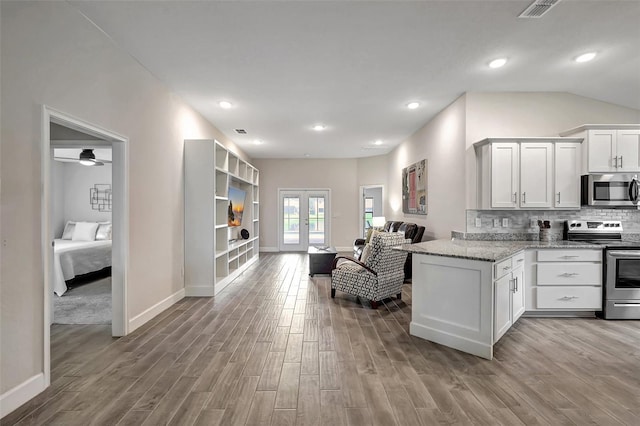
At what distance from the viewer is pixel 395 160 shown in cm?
764

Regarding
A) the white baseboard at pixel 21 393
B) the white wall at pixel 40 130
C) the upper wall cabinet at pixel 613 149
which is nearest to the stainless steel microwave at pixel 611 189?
the upper wall cabinet at pixel 613 149

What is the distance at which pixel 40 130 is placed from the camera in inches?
82.4

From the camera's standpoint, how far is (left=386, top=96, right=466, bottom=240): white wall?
163 inches

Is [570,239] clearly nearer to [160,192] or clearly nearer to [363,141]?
[363,141]

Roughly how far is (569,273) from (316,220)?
6.50 meters

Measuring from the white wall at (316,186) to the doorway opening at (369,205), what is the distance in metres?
0.19

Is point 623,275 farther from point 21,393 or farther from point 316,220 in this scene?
point 316,220

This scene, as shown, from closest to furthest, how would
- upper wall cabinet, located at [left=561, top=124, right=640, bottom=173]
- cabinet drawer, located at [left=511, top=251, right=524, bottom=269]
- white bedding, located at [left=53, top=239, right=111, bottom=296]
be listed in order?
cabinet drawer, located at [left=511, top=251, right=524, bottom=269], upper wall cabinet, located at [left=561, top=124, right=640, bottom=173], white bedding, located at [left=53, top=239, right=111, bottom=296]

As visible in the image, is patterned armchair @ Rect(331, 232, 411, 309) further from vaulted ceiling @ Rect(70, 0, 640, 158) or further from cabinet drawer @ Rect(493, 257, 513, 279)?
vaulted ceiling @ Rect(70, 0, 640, 158)

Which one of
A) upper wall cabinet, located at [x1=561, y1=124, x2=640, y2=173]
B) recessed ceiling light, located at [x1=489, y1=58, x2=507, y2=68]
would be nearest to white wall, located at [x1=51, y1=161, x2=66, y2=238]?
recessed ceiling light, located at [x1=489, y1=58, x2=507, y2=68]

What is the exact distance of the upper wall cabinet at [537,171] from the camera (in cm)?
370

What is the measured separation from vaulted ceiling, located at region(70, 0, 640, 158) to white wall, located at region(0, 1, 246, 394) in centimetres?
28

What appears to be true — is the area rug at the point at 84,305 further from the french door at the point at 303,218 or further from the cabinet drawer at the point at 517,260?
the french door at the point at 303,218

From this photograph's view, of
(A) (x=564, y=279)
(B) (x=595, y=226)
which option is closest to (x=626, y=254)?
(B) (x=595, y=226)
